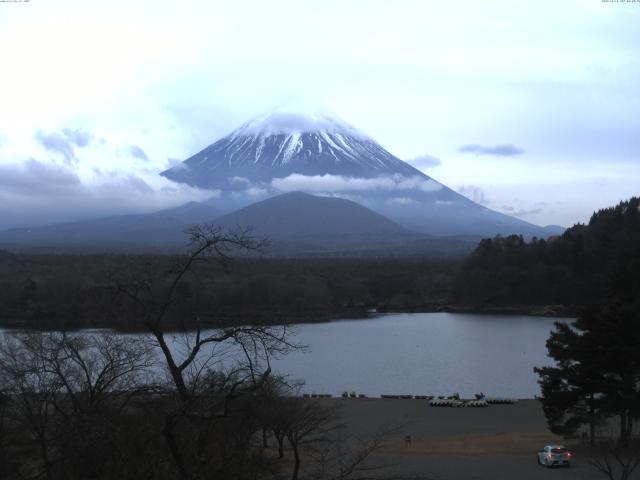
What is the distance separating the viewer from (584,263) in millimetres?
50750

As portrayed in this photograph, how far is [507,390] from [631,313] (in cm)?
970

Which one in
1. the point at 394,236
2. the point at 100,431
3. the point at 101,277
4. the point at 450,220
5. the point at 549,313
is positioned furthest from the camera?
the point at 450,220

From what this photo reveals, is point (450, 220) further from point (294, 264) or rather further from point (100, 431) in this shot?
point (100, 431)

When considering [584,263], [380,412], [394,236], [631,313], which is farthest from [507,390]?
[394,236]

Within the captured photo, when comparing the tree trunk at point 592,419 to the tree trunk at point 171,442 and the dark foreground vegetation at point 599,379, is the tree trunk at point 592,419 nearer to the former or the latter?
the dark foreground vegetation at point 599,379

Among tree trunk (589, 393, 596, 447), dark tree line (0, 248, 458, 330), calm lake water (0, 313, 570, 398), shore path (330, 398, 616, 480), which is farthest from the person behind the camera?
dark tree line (0, 248, 458, 330)

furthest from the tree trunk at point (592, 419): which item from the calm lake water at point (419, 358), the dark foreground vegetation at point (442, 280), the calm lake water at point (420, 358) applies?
the dark foreground vegetation at point (442, 280)

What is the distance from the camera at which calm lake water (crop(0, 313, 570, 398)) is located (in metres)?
22.4

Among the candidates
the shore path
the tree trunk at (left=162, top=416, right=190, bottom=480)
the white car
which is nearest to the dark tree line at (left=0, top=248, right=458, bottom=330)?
the shore path

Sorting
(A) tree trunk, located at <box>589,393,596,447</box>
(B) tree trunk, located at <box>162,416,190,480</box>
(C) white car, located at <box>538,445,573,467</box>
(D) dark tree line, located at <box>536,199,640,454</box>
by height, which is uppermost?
(B) tree trunk, located at <box>162,416,190,480</box>

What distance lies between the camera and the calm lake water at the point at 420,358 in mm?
22406

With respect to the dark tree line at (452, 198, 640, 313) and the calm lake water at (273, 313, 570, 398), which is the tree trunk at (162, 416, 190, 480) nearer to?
the calm lake water at (273, 313, 570, 398)

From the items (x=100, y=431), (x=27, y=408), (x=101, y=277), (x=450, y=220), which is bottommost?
(x=27, y=408)

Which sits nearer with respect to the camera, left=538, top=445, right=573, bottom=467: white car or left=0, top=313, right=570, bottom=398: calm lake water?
left=538, top=445, right=573, bottom=467: white car
